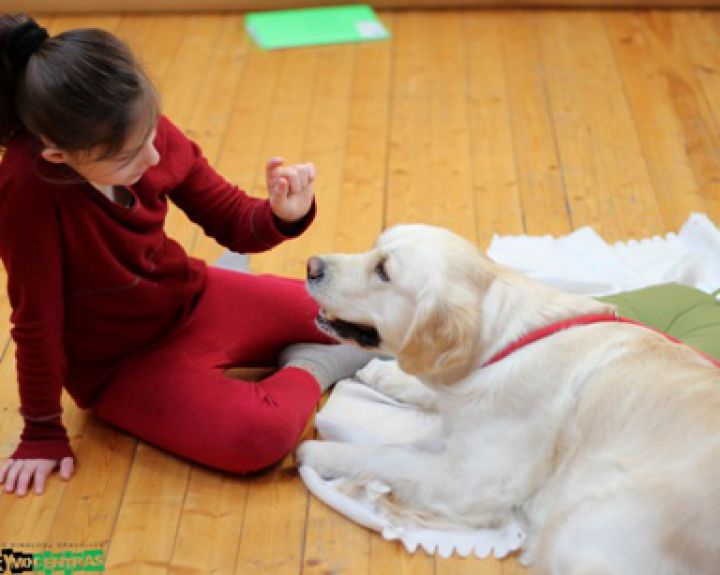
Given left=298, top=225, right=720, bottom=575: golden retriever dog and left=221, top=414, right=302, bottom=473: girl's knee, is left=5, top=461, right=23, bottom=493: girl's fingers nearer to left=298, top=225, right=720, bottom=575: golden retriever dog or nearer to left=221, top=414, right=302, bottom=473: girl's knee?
left=221, top=414, right=302, bottom=473: girl's knee

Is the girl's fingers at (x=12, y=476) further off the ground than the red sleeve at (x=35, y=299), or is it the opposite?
the red sleeve at (x=35, y=299)

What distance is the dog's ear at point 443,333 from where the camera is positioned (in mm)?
1560

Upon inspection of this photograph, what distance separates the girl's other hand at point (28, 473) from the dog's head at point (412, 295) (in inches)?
21.4

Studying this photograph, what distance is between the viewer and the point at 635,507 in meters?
1.44

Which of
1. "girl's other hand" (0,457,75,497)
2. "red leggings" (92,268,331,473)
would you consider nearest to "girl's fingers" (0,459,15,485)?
"girl's other hand" (0,457,75,497)

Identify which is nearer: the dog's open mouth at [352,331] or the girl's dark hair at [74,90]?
the girl's dark hair at [74,90]

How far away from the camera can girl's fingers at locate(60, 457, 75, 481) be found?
1.79 meters

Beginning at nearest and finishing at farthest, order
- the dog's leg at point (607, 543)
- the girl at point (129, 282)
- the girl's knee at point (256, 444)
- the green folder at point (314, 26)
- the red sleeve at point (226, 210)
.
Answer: the dog's leg at point (607, 543) → the girl at point (129, 282) → the girl's knee at point (256, 444) → the red sleeve at point (226, 210) → the green folder at point (314, 26)

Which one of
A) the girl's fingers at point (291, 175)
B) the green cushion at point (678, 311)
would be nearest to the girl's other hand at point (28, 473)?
the girl's fingers at point (291, 175)

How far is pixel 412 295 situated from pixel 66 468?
2.28 ft

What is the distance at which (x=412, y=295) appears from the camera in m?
1.59

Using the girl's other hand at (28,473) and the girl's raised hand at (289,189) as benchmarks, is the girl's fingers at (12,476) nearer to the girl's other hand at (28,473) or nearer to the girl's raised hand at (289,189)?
the girl's other hand at (28,473)

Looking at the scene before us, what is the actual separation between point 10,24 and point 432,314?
0.76 meters

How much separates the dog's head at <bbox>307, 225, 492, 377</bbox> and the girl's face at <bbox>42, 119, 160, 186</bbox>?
321 mm
